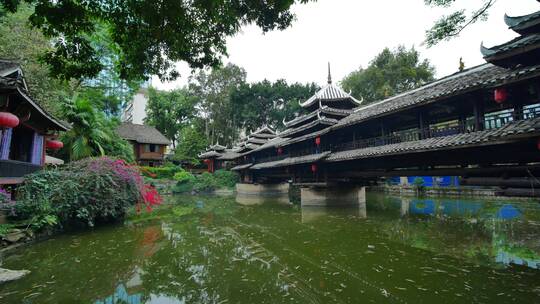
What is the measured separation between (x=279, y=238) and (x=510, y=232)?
7.94m

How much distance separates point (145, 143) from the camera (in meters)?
31.9

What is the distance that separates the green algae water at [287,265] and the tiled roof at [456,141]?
2.96 meters

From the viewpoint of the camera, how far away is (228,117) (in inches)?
1667

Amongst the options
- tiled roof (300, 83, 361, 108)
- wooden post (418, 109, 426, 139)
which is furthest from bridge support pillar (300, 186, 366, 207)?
wooden post (418, 109, 426, 139)

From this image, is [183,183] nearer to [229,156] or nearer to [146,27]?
[229,156]

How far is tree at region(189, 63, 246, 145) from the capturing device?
40250mm

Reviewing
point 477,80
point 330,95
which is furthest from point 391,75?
point 477,80

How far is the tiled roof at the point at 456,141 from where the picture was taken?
6492mm

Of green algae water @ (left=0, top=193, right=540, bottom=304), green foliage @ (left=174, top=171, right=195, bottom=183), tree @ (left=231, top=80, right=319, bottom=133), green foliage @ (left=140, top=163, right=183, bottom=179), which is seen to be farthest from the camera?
tree @ (left=231, top=80, right=319, bottom=133)

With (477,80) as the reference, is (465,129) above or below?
below

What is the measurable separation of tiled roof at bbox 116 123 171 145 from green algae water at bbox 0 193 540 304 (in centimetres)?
2381

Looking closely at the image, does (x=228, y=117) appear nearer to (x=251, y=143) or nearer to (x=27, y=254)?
(x=251, y=143)

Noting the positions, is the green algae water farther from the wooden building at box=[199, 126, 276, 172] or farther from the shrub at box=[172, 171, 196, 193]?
the wooden building at box=[199, 126, 276, 172]

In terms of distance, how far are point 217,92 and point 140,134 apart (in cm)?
Result: 1345
